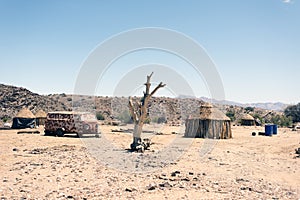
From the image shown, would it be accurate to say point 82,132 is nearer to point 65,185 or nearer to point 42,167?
point 42,167

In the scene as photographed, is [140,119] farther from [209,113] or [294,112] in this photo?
[294,112]

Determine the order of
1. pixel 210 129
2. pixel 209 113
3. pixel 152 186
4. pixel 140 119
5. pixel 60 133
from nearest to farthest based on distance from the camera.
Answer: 1. pixel 152 186
2. pixel 140 119
3. pixel 60 133
4. pixel 210 129
5. pixel 209 113

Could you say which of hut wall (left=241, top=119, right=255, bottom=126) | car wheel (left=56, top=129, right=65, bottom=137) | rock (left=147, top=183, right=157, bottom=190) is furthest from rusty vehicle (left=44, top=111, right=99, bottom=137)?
hut wall (left=241, top=119, right=255, bottom=126)

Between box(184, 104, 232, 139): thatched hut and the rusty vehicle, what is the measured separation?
7219mm

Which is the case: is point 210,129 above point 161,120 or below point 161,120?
below

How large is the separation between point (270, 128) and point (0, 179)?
22783 millimetres

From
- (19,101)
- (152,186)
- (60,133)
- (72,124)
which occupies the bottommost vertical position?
(152,186)

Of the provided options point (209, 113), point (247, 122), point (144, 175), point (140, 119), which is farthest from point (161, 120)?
point (144, 175)

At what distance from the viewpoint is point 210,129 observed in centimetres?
2342

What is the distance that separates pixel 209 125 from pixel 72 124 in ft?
32.3

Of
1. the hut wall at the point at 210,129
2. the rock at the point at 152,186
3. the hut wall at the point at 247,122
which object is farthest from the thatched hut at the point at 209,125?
the hut wall at the point at 247,122

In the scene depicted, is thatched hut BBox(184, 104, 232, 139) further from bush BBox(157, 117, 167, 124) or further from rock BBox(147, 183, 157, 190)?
bush BBox(157, 117, 167, 124)

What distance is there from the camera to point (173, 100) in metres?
68.6

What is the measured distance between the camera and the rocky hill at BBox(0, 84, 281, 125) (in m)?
47.6
